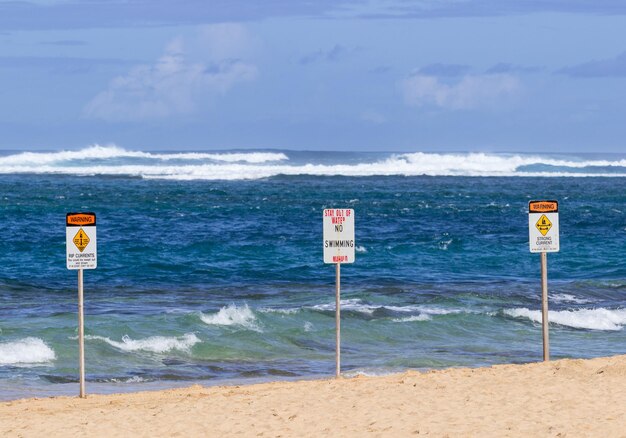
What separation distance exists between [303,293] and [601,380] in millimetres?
11618

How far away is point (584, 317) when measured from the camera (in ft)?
67.6

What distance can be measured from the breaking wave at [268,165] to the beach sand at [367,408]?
292ft

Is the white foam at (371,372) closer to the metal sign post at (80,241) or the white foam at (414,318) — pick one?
the metal sign post at (80,241)

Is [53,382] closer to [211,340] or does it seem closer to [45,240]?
[211,340]

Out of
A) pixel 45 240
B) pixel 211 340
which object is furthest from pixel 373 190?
pixel 211 340

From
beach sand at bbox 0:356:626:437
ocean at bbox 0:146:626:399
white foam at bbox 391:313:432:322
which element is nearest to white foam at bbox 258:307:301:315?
ocean at bbox 0:146:626:399

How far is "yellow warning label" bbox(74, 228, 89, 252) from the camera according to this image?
40.3 feet

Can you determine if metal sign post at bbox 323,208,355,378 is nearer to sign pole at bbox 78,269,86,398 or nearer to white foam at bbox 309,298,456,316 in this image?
sign pole at bbox 78,269,86,398

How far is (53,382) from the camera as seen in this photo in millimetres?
14695

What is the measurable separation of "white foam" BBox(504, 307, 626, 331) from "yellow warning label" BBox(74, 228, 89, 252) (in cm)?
Result: 1054

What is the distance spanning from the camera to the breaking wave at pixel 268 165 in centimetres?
10875

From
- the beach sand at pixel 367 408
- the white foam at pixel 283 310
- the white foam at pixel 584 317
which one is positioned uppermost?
the white foam at pixel 283 310

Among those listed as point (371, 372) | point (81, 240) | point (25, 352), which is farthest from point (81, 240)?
point (371, 372)

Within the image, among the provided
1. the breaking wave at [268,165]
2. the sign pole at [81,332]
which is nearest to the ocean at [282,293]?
the sign pole at [81,332]
